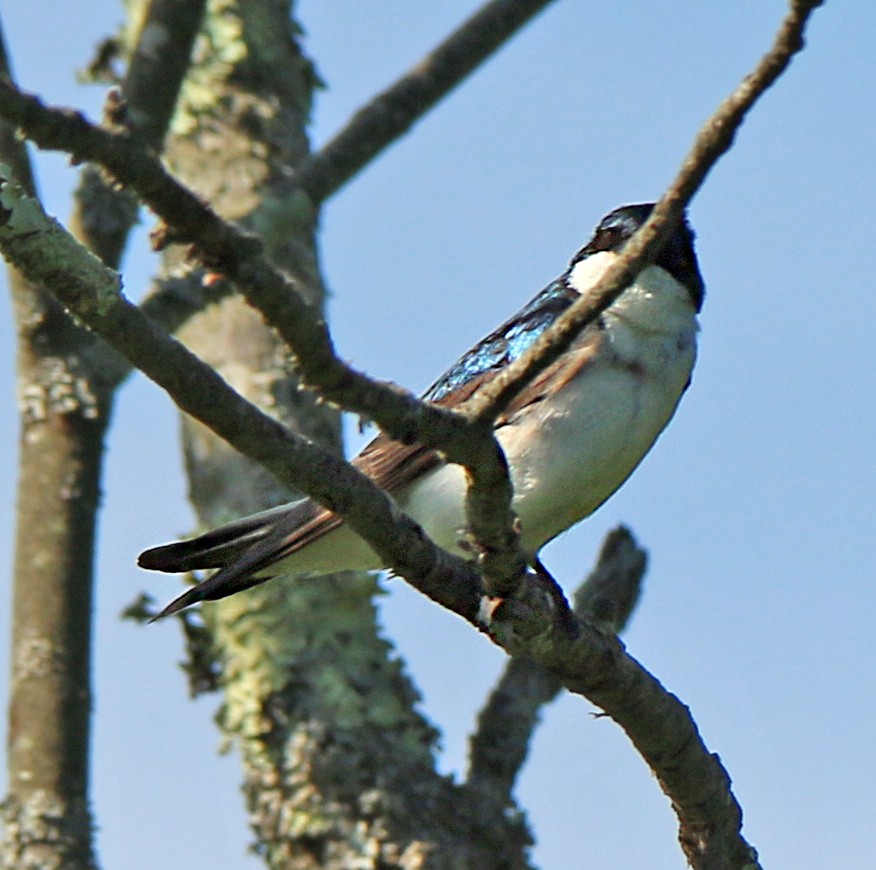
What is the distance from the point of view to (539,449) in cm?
488

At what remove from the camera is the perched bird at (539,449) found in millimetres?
4809

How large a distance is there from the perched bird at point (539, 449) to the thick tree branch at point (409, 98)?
6.45 feet

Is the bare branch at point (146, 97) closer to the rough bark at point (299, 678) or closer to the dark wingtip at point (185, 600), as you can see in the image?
the rough bark at point (299, 678)

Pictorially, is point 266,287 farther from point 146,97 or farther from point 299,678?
point 146,97

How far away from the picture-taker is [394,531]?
322cm

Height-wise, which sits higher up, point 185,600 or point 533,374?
point 185,600

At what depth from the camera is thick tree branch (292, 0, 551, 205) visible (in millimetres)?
6922

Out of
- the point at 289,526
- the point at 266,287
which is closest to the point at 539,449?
the point at 289,526

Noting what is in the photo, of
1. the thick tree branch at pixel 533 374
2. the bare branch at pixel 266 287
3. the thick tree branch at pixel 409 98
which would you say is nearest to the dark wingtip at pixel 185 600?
the thick tree branch at pixel 533 374

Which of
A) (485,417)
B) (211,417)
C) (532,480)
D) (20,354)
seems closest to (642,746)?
(532,480)

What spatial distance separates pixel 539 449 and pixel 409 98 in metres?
2.72

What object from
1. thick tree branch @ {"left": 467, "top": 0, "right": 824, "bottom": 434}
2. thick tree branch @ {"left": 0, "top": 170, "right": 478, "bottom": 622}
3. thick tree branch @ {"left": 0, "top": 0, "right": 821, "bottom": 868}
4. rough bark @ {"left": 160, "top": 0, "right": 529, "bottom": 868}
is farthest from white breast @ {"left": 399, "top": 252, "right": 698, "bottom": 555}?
thick tree branch @ {"left": 467, "top": 0, "right": 824, "bottom": 434}

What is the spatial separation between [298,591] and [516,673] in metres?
1.05

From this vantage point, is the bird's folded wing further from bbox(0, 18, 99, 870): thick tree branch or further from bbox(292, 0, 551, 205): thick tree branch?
bbox(292, 0, 551, 205): thick tree branch
